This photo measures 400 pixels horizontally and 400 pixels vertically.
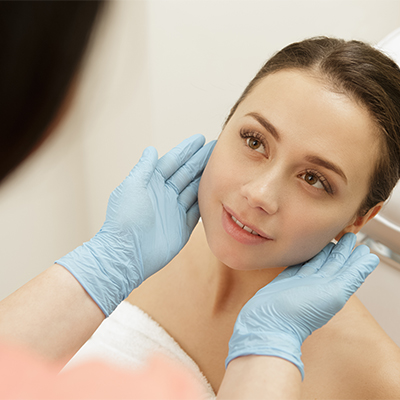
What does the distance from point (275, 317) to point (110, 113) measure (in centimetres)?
124

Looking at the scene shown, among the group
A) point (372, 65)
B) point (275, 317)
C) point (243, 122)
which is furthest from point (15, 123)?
point (372, 65)

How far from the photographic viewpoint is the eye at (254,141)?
3.15 ft

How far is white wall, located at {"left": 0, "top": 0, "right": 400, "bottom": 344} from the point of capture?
4.88ft

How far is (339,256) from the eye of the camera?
40.1 inches

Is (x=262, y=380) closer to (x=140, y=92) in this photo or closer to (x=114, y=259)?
(x=114, y=259)

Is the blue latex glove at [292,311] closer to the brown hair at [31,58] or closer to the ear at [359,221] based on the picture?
the ear at [359,221]

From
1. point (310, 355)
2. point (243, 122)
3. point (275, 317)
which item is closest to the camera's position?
point (275, 317)

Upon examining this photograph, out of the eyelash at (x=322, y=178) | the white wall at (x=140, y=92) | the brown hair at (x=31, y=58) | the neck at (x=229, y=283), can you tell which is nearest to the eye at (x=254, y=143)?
the eyelash at (x=322, y=178)

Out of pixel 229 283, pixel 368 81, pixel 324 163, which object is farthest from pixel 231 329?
pixel 368 81

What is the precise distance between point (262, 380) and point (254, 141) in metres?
0.55

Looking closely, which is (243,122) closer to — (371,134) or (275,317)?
(371,134)

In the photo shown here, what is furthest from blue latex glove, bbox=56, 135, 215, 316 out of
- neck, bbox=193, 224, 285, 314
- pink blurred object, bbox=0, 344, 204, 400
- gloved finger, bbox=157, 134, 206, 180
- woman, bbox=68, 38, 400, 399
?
pink blurred object, bbox=0, 344, 204, 400

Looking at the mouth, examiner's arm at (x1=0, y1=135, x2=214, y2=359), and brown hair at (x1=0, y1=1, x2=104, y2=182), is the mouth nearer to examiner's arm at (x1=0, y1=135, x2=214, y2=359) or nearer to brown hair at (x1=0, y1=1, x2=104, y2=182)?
examiner's arm at (x1=0, y1=135, x2=214, y2=359)

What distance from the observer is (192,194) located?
4.02 feet
